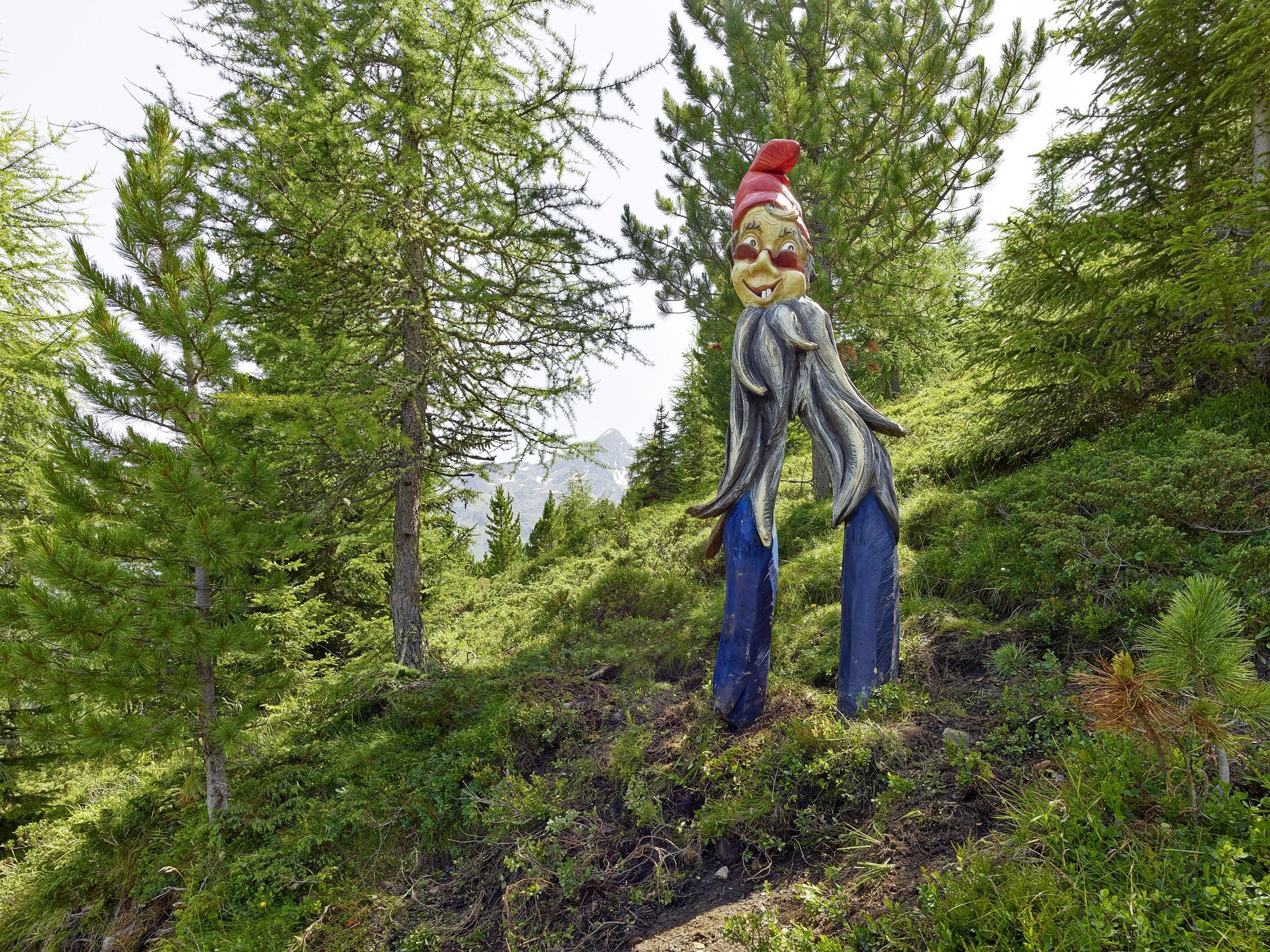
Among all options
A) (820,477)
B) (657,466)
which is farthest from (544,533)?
(820,477)

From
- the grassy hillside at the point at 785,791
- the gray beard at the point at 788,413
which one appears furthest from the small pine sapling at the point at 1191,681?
the gray beard at the point at 788,413

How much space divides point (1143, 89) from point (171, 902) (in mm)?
11857

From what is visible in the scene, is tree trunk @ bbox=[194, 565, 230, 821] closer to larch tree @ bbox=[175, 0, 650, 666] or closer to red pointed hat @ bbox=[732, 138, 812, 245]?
larch tree @ bbox=[175, 0, 650, 666]

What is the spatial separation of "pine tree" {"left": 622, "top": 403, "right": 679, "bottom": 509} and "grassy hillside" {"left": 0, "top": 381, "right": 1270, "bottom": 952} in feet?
26.6

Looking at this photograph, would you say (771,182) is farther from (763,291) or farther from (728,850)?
(728,850)

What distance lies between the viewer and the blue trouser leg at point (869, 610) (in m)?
3.74

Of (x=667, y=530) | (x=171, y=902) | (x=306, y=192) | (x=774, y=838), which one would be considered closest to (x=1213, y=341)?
(x=774, y=838)

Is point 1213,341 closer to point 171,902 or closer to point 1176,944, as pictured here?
point 1176,944

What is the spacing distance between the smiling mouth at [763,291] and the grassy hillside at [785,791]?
9.28 ft

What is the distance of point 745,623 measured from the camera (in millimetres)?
3828

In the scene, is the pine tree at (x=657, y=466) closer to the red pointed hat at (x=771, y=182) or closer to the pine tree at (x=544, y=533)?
the pine tree at (x=544, y=533)

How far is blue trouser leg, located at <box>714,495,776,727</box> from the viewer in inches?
151

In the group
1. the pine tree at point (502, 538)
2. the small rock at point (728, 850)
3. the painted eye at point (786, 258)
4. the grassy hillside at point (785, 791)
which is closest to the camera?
the grassy hillside at point (785, 791)

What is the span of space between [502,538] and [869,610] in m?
12.7
